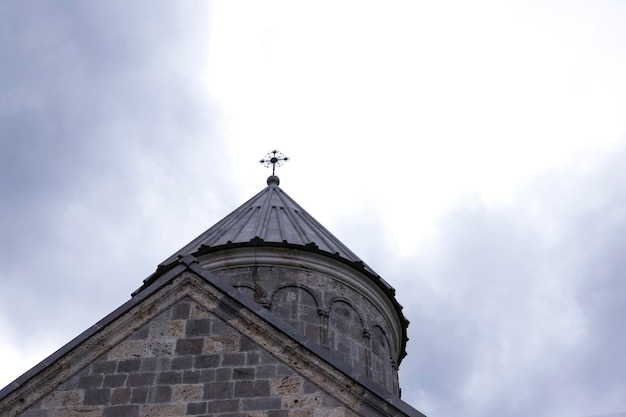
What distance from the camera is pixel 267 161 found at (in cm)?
1883

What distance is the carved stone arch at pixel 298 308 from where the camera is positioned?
12.8 meters

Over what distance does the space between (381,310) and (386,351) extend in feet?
2.47

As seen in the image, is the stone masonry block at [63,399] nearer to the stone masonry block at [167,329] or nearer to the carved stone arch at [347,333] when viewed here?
the stone masonry block at [167,329]

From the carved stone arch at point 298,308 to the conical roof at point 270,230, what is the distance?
2.68 ft

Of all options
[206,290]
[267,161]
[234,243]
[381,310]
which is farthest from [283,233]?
[206,290]

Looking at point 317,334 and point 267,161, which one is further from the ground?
point 267,161

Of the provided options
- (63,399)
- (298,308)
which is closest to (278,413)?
(63,399)

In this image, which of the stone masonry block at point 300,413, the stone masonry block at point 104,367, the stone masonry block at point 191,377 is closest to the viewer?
the stone masonry block at point 300,413

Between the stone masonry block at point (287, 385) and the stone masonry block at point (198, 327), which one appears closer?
the stone masonry block at point (287, 385)

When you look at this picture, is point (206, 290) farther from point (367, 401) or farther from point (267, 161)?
point (267, 161)

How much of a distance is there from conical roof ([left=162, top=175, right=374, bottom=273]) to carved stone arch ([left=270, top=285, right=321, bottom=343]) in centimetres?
82

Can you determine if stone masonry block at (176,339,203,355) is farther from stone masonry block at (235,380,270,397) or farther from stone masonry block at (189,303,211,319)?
stone masonry block at (235,380,270,397)

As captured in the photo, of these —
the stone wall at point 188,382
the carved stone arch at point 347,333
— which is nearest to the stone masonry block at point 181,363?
the stone wall at point 188,382

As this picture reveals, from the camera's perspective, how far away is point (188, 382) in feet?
25.1
